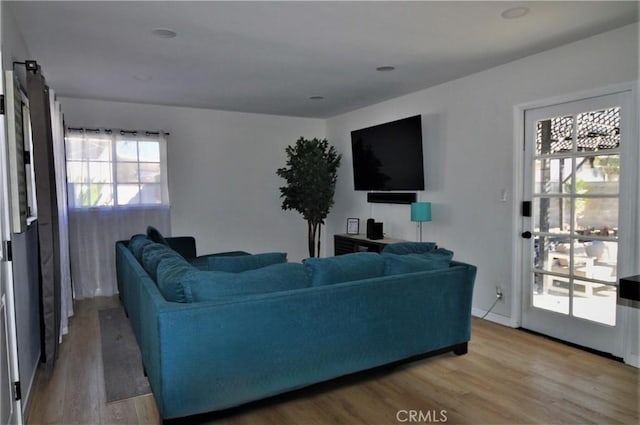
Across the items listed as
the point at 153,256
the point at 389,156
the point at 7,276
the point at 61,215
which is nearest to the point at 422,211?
the point at 389,156

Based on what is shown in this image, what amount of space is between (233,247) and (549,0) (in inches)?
191

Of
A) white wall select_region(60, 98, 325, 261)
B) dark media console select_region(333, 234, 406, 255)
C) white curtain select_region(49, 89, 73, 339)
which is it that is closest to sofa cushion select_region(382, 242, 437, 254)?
dark media console select_region(333, 234, 406, 255)

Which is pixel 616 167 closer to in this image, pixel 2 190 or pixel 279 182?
pixel 2 190

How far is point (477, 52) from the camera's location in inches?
139

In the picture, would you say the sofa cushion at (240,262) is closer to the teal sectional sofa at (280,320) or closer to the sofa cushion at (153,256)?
the teal sectional sofa at (280,320)

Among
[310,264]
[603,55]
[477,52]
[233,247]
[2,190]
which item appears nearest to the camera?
[2,190]

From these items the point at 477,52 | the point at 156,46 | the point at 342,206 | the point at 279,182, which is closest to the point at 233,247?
the point at 279,182

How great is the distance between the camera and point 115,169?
524 centimetres

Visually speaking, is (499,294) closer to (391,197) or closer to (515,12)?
(391,197)

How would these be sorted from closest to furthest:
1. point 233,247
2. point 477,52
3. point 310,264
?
point 310,264 < point 477,52 < point 233,247

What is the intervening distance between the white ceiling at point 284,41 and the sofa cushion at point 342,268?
1.59 meters

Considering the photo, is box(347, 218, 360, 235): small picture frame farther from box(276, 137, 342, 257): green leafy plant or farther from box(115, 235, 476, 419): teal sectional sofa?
box(115, 235, 476, 419): teal sectional sofa

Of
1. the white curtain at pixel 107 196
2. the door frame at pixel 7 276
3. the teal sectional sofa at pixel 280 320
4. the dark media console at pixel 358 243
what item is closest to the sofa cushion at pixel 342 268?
the teal sectional sofa at pixel 280 320

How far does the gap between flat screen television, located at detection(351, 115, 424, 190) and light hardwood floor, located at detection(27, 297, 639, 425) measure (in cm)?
226
